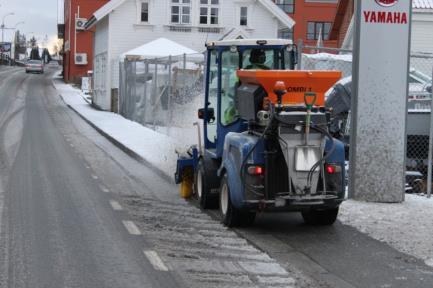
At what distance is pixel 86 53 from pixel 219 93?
52.7 meters

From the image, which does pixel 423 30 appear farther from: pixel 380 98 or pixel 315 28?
pixel 315 28

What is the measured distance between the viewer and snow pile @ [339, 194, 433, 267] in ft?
25.7

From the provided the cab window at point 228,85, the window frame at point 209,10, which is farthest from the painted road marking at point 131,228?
the window frame at point 209,10

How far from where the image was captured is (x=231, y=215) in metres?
8.59

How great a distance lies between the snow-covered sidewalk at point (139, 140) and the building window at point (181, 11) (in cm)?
817

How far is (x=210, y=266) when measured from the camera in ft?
22.2

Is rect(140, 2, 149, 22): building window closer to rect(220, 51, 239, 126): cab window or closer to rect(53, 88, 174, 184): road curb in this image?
rect(53, 88, 174, 184): road curb

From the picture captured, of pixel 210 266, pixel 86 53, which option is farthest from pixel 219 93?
pixel 86 53

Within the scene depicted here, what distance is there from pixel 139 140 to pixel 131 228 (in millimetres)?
11261

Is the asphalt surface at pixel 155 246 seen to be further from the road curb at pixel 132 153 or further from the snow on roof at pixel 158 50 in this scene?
the snow on roof at pixel 158 50

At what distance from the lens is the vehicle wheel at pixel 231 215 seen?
8.55 metres

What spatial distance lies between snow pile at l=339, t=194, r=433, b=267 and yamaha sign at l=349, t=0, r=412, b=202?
357mm

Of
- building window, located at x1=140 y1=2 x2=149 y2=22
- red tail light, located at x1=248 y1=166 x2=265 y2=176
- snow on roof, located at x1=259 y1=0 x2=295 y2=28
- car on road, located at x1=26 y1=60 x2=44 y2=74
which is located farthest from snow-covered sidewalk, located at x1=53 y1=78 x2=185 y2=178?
car on road, located at x1=26 y1=60 x2=44 y2=74

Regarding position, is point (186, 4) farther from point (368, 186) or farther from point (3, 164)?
point (368, 186)
